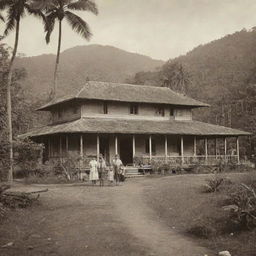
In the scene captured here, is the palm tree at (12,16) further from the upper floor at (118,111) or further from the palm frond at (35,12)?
the upper floor at (118,111)

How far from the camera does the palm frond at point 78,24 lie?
4045 cm

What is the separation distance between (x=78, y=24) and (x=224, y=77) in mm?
57472

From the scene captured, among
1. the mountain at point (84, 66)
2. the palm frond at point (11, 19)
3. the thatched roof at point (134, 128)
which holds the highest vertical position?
the mountain at point (84, 66)

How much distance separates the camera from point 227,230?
12.5m

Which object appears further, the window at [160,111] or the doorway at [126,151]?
the window at [160,111]

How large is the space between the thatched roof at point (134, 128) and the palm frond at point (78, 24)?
8.63m

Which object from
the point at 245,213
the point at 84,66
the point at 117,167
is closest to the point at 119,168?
the point at 117,167

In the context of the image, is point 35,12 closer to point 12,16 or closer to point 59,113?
point 12,16

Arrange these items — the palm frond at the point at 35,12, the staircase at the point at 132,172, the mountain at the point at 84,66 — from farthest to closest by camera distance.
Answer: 1. the mountain at the point at 84,66
2. the palm frond at the point at 35,12
3. the staircase at the point at 132,172

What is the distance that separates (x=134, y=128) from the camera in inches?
1377

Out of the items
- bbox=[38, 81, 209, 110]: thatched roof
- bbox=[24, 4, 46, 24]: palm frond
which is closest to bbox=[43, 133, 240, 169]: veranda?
bbox=[38, 81, 209, 110]: thatched roof

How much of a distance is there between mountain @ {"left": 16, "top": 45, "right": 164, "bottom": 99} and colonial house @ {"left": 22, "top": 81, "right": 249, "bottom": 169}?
195 ft

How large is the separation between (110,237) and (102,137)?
964 inches

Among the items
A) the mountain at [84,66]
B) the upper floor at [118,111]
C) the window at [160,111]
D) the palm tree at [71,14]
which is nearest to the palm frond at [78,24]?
the palm tree at [71,14]
